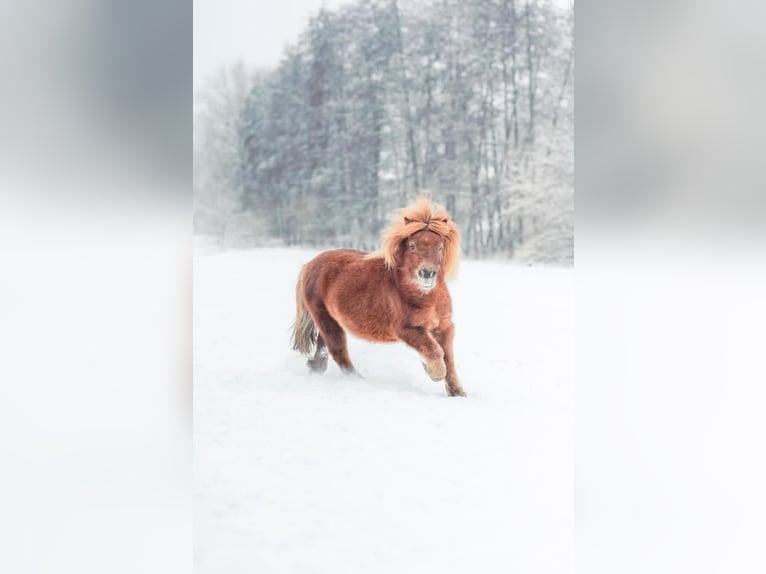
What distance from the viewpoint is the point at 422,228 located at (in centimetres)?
228

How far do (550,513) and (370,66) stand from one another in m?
1.61

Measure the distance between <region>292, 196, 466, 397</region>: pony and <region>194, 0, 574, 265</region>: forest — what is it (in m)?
0.06

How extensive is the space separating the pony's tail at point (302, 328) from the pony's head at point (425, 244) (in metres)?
0.34


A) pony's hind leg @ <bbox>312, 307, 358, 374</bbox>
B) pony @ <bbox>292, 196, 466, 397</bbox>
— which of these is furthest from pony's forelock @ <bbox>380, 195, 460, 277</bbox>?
pony's hind leg @ <bbox>312, 307, 358, 374</bbox>

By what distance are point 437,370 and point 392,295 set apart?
0.30 metres

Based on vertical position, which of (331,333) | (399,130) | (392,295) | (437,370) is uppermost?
(399,130)

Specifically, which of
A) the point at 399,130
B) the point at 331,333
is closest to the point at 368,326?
the point at 331,333

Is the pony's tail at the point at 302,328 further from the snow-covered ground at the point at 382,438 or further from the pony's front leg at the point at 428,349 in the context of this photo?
the pony's front leg at the point at 428,349

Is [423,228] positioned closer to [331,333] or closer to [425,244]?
[425,244]

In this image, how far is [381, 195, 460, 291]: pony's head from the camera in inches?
89.4
